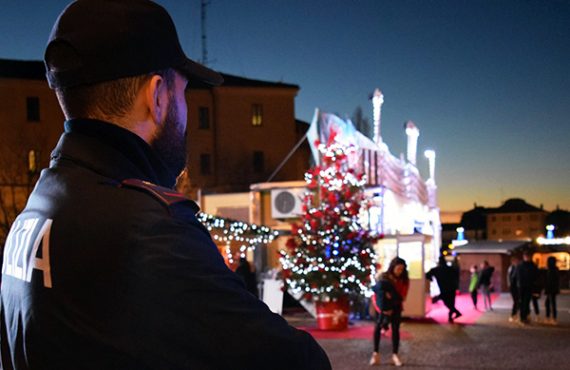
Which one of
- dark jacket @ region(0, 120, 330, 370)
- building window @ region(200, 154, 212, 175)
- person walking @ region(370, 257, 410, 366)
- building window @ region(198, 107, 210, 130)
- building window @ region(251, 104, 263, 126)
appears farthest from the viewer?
building window @ region(251, 104, 263, 126)

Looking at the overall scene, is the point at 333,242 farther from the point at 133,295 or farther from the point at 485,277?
the point at 133,295

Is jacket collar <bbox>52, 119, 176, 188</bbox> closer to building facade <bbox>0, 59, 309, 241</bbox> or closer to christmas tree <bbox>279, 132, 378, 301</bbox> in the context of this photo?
christmas tree <bbox>279, 132, 378, 301</bbox>

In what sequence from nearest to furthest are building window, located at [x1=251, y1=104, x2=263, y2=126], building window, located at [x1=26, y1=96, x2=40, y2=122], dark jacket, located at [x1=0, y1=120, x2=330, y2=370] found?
dark jacket, located at [x1=0, y1=120, x2=330, y2=370], building window, located at [x1=26, y1=96, x2=40, y2=122], building window, located at [x1=251, y1=104, x2=263, y2=126]

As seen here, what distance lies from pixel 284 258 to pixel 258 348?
656 inches

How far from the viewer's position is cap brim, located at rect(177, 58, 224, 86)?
1.40m

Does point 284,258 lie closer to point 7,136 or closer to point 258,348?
point 258,348

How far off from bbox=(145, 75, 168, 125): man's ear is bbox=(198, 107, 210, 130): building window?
39.7 meters

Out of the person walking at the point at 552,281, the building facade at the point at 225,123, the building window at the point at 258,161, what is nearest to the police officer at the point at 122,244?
the person walking at the point at 552,281

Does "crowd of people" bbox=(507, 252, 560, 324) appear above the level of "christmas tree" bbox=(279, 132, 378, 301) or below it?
below

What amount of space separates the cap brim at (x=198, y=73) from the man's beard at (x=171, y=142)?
7 centimetres

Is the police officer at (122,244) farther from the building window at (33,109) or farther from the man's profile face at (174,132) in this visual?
the building window at (33,109)

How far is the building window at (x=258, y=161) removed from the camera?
137 ft

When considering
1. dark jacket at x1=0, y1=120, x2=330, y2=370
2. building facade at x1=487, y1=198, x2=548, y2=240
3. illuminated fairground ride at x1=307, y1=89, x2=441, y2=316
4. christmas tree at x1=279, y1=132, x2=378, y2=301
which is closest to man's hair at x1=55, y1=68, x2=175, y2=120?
dark jacket at x1=0, y1=120, x2=330, y2=370

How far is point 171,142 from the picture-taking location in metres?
1.40
